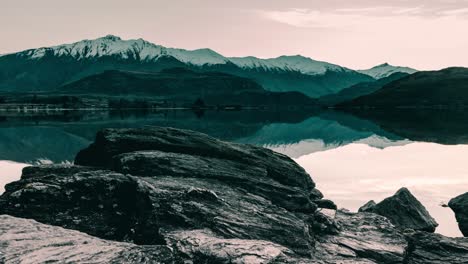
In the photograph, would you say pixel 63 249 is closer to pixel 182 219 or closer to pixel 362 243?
pixel 182 219

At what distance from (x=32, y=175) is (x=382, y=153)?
162 ft

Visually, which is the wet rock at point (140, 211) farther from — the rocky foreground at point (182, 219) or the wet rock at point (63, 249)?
the wet rock at point (63, 249)

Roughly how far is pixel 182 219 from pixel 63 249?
13.6 feet

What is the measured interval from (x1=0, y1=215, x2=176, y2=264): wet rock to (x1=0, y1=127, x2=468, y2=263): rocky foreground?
1.1 inches

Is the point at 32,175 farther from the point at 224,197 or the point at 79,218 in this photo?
the point at 224,197

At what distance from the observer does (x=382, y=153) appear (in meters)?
62.4

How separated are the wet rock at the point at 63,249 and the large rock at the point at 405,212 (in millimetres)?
15704

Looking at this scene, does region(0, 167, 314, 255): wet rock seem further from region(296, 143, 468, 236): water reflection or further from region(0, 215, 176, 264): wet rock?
region(296, 143, 468, 236): water reflection

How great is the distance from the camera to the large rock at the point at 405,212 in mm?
25031

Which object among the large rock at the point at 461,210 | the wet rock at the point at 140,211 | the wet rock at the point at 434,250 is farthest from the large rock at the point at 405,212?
the wet rock at the point at 140,211

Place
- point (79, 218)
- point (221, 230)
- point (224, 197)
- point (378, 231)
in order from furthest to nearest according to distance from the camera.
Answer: point (378, 231) → point (224, 197) → point (79, 218) → point (221, 230)

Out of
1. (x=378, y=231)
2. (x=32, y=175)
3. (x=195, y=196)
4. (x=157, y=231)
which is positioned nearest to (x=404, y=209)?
(x=378, y=231)

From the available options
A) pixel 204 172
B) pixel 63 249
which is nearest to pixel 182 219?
pixel 63 249

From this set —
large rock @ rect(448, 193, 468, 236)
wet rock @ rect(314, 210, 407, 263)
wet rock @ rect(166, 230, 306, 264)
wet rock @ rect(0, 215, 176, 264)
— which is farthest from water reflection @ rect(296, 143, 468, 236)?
wet rock @ rect(0, 215, 176, 264)
